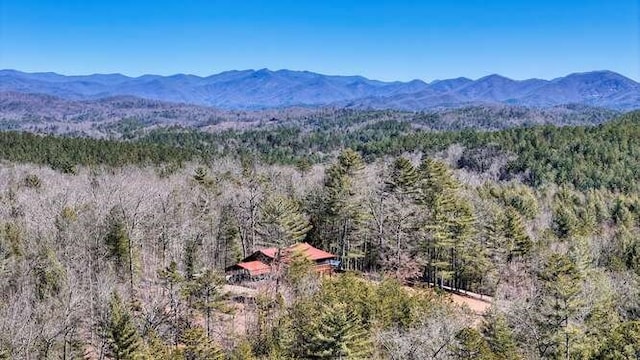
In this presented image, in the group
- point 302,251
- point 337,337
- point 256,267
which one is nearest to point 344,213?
point 302,251

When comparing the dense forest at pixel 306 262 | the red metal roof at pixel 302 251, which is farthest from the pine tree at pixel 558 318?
the red metal roof at pixel 302 251

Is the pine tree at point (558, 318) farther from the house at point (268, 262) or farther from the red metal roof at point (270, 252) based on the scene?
the red metal roof at point (270, 252)

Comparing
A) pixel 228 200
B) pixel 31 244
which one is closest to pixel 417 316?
pixel 31 244

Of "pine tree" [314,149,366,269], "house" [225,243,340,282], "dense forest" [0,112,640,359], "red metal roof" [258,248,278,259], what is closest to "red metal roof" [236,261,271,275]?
"house" [225,243,340,282]

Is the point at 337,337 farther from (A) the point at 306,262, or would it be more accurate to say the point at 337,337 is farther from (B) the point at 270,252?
(B) the point at 270,252

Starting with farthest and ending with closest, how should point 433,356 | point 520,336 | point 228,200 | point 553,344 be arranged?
point 228,200
point 520,336
point 553,344
point 433,356

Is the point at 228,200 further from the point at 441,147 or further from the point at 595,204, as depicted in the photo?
the point at 441,147
